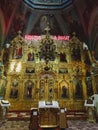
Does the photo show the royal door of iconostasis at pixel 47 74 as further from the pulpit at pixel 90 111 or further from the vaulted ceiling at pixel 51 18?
the pulpit at pixel 90 111

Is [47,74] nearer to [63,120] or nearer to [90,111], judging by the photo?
[90,111]

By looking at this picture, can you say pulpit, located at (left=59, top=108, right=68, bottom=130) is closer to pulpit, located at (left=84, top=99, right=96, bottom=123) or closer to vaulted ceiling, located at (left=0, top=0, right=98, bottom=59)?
pulpit, located at (left=84, top=99, right=96, bottom=123)

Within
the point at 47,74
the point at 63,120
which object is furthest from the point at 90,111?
the point at 47,74

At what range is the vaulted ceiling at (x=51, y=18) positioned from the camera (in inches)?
465

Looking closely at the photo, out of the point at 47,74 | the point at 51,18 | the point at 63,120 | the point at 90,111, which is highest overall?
the point at 51,18

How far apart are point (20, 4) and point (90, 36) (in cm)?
602

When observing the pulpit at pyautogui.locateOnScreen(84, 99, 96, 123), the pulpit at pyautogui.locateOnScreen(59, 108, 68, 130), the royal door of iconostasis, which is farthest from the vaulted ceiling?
the pulpit at pyautogui.locateOnScreen(59, 108, 68, 130)

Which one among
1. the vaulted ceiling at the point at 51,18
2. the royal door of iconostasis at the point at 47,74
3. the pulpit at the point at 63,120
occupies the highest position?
the vaulted ceiling at the point at 51,18

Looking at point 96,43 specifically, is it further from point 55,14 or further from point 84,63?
point 55,14

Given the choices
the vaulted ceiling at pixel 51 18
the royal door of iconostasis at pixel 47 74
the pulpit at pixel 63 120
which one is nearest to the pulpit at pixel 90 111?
the royal door of iconostasis at pixel 47 74

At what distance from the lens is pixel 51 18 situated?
13.5 meters

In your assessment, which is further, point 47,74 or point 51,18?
point 51,18

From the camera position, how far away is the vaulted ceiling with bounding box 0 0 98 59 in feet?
38.7

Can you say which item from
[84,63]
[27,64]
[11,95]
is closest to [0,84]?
[11,95]
